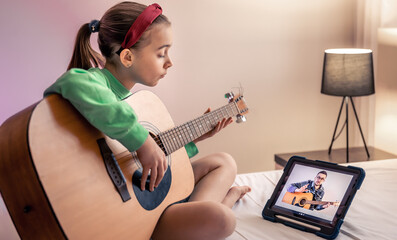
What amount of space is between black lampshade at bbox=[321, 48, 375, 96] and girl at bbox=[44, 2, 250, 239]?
0.98 metres

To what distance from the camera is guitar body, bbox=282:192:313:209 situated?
129cm

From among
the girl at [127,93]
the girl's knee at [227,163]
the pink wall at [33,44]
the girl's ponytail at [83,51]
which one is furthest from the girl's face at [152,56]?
the pink wall at [33,44]

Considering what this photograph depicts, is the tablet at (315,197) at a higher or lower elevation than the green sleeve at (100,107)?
lower

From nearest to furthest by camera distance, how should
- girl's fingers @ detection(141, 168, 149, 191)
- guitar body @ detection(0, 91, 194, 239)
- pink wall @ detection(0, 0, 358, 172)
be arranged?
guitar body @ detection(0, 91, 194, 239)
girl's fingers @ detection(141, 168, 149, 191)
pink wall @ detection(0, 0, 358, 172)

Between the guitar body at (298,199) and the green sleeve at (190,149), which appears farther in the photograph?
the green sleeve at (190,149)

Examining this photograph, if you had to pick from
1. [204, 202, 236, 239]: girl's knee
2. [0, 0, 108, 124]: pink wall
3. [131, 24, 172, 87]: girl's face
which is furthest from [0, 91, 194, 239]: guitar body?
[0, 0, 108, 124]: pink wall

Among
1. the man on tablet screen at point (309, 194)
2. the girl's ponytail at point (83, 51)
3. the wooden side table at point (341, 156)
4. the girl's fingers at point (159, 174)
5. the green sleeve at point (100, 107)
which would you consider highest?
the girl's ponytail at point (83, 51)

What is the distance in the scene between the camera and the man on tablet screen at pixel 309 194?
127 cm

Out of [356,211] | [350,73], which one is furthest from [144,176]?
[350,73]

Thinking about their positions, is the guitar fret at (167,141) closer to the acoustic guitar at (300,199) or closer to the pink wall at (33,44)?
the acoustic guitar at (300,199)

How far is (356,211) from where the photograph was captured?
1325mm

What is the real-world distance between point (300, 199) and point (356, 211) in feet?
0.61

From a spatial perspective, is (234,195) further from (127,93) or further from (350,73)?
(350,73)

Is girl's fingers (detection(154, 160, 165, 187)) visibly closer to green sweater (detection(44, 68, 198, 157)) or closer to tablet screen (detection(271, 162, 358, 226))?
green sweater (detection(44, 68, 198, 157))
